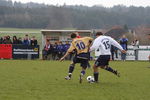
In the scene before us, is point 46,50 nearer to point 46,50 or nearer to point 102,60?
point 46,50

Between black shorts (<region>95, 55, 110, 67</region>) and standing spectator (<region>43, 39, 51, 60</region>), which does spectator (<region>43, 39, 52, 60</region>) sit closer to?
standing spectator (<region>43, 39, 51, 60</region>)

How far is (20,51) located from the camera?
32.7m

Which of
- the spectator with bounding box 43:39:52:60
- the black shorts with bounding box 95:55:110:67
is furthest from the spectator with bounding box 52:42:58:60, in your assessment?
the black shorts with bounding box 95:55:110:67

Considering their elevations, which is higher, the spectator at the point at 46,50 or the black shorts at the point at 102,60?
the spectator at the point at 46,50

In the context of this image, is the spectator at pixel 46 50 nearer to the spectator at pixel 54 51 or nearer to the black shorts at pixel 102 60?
the spectator at pixel 54 51

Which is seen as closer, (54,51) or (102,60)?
(102,60)

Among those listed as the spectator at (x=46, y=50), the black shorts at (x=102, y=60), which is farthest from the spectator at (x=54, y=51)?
the black shorts at (x=102, y=60)

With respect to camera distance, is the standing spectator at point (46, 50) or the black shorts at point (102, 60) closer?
the black shorts at point (102, 60)

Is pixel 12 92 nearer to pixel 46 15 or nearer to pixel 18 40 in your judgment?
pixel 18 40

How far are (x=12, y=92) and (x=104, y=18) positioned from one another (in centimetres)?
7542

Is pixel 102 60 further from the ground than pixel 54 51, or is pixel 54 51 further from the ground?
pixel 54 51

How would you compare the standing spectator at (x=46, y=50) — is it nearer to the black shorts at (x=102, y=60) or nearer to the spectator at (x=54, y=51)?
the spectator at (x=54, y=51)

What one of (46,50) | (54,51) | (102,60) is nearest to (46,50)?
(46,50)

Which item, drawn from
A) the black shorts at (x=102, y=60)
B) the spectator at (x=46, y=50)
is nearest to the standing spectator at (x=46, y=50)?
the spectator at (x=46, y=50)
